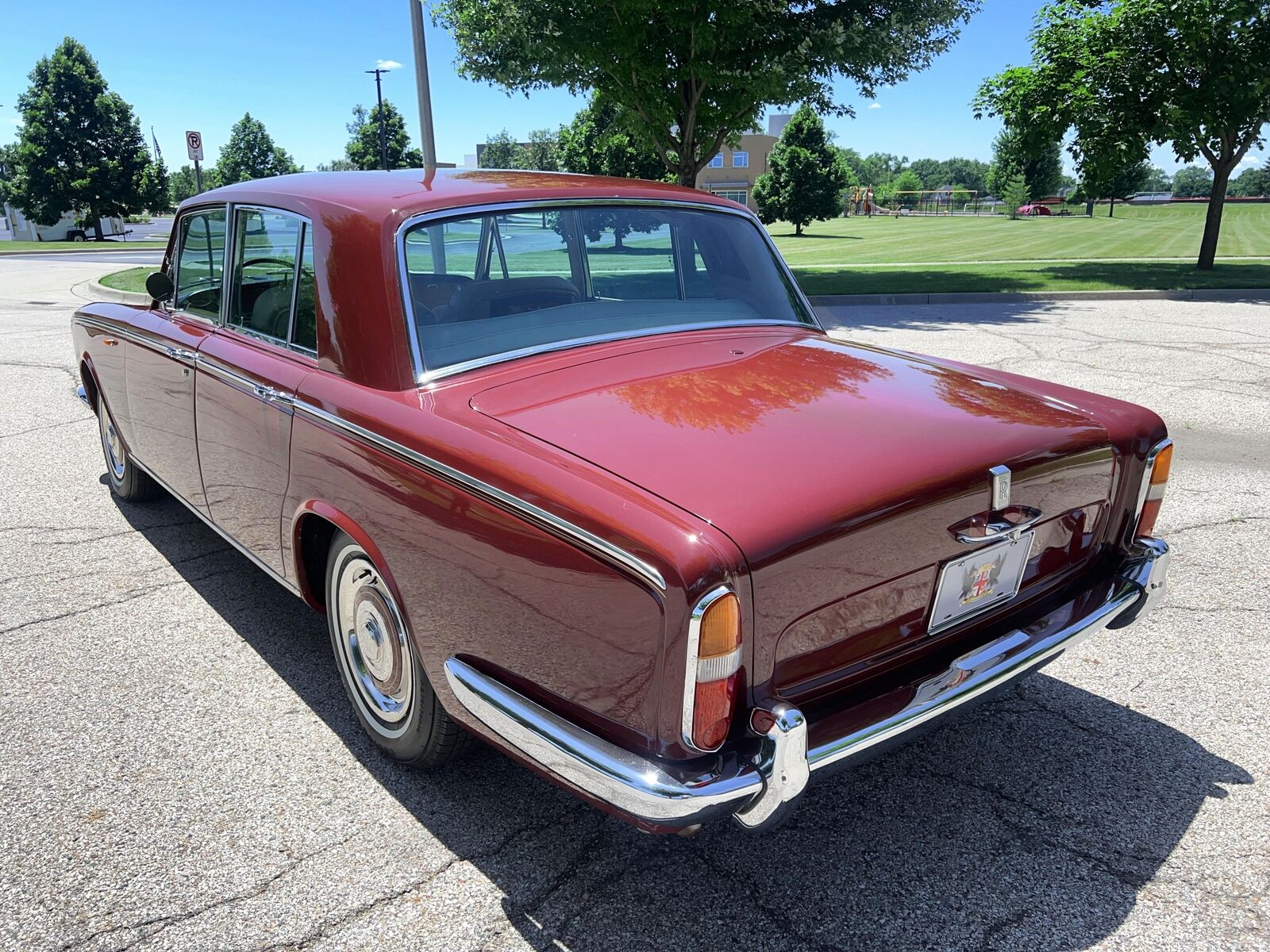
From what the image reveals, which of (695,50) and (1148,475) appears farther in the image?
(695,50)

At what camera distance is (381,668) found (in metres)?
2.76

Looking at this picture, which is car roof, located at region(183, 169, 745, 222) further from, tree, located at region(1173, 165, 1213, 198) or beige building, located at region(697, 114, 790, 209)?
tree, located at region(1173, 165, 1213, 198)

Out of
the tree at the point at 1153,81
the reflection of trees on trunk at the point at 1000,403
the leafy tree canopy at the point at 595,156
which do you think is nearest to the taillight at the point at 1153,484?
the reflection of trees on trunk at the point at 1000,403

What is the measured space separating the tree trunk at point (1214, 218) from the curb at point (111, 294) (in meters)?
17.9

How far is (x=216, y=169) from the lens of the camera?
59906 mm

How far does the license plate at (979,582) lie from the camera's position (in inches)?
88.2

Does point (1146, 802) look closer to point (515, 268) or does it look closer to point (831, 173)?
point (515, 268)

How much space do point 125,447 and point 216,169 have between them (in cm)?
6338

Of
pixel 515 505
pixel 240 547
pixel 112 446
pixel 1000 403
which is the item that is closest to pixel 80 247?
pixel 112 446

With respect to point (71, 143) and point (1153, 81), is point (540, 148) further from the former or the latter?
point (1153, 81)

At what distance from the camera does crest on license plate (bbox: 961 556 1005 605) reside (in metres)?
2.29

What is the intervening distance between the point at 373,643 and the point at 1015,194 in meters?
83.8

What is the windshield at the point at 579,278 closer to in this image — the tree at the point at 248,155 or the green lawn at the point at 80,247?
the green lawn at the point at 80,247

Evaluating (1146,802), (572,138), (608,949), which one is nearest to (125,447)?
(608,949)
